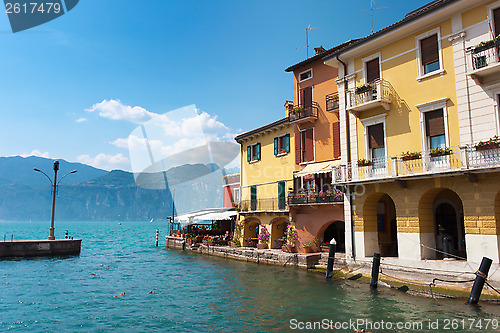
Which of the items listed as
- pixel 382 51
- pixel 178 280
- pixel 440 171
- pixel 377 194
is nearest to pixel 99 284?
A: pixel 178 280

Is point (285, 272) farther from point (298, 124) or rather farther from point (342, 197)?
point (298, 124)

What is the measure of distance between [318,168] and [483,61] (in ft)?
36.4

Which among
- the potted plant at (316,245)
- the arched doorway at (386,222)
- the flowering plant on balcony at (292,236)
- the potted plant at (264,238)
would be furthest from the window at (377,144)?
the potted plant at (264,238)

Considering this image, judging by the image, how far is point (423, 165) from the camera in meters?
15.7

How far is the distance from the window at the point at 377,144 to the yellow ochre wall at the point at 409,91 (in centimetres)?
40

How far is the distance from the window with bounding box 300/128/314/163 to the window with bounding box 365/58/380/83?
6.37 meters

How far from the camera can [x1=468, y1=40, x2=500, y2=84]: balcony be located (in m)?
13.6

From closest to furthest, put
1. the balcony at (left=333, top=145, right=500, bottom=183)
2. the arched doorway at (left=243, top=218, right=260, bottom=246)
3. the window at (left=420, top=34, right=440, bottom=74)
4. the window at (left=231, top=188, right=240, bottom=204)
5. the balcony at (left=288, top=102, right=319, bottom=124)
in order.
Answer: the balcony at (left=333, top=145, right=500, bottom=183) < the window at (left=420, top=34, right=440, bottom=74) < the balcony at (left=288, top=102, right=319, bottom=124) < the arched doorway at (left=243, top=218, right=260, bottom=246) < the window at (left=231, top=188, right=240, bottom=204)

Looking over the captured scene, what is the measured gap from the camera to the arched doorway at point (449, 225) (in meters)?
16.7

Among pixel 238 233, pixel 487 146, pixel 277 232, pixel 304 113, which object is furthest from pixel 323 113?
pixel 238 233

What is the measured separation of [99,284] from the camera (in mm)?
19703

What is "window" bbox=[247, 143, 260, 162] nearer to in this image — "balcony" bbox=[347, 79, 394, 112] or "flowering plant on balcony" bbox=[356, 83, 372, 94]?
"balcony" bbox=[347, 79, 394, 112]

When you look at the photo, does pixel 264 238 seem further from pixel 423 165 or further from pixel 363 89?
pixel 423 165

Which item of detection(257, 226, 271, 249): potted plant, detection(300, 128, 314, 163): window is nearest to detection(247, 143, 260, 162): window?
Result: detection(300, 128, 314, 163): window
